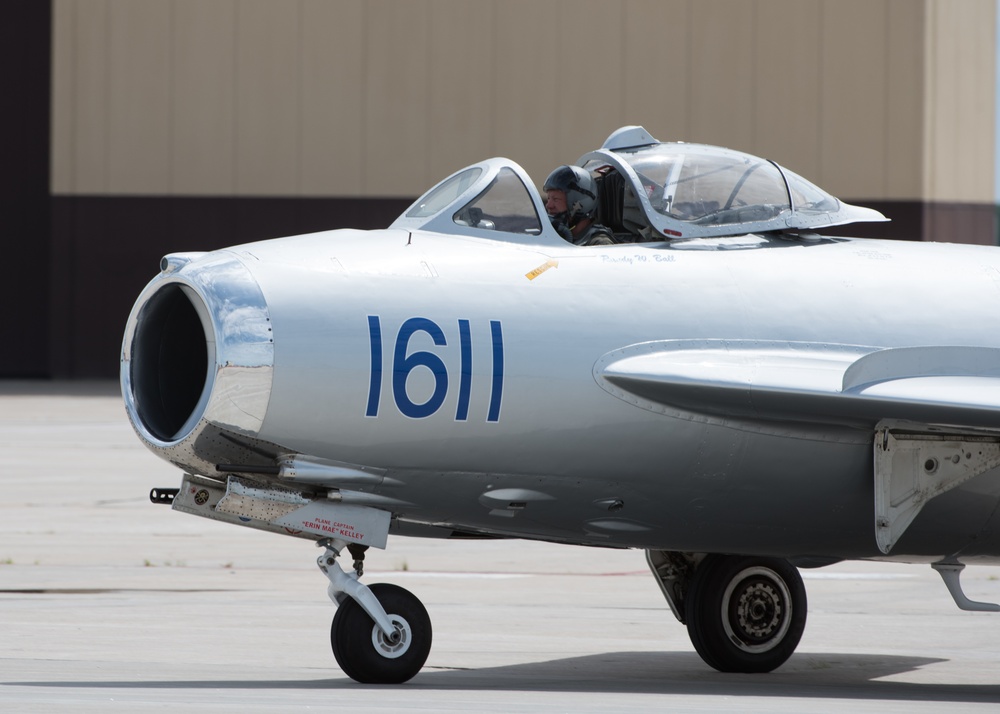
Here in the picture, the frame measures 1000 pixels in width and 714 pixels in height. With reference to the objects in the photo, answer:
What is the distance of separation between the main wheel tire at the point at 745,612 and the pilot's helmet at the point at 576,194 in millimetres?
2167

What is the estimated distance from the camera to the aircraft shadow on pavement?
8.12 meters

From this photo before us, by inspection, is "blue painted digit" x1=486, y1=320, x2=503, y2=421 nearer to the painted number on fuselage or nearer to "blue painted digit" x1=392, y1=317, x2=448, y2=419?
the painted number on fuselage

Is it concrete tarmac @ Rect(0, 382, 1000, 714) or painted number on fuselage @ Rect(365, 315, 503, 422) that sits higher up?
painted number on fuselage @ Rect(365, 315, 503, 422)

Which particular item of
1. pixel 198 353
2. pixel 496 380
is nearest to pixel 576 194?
pixel 496 380

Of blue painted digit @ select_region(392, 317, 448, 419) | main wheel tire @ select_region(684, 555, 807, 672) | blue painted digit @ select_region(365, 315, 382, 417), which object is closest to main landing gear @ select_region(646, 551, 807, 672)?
main wheel tire @ select_region(684, 555, 807, 672)

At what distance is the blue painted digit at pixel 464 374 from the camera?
787 cm

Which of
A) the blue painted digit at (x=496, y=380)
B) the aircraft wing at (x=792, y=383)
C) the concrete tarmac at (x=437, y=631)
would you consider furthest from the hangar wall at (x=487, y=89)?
the blue painted digit at (x=496, y=380)

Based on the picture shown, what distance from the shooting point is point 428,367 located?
7812mm

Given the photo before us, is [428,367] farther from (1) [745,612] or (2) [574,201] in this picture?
(1) [745,612]

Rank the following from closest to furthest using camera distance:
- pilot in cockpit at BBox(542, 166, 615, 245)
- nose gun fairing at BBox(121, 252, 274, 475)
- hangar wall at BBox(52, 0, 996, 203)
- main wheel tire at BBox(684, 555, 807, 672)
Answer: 1. nose gun fairing at BBox(121, 252, 274, 475)
2. pilot in cockpit at BBox(542, 166, 615, 245)
3. main wheel tire at BBox(684, 555, 807, 672)
4. hangar wall at BBox(52, 0, 996, 203)

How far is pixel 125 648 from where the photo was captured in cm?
931

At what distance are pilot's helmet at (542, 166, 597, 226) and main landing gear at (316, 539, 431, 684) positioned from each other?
2184mm

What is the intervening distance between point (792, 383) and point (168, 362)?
306cm

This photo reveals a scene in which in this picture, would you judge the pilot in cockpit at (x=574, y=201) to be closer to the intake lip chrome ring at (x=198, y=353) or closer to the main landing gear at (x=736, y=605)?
the intake lip chrome ring at (x=198, y=353)
